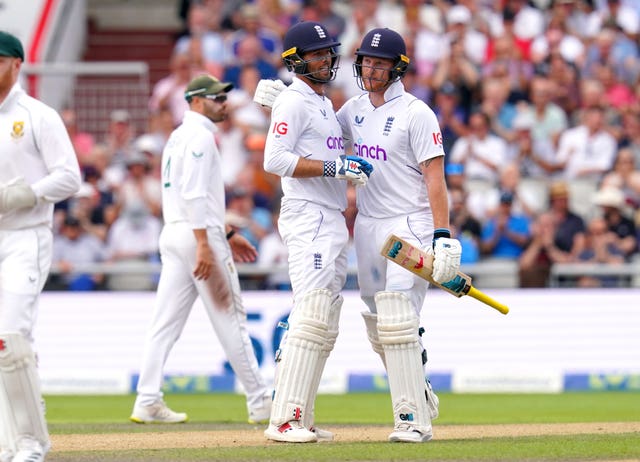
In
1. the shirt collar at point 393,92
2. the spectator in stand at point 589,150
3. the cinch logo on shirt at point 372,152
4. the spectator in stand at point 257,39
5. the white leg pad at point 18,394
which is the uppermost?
the spectator in stand at point 257,39

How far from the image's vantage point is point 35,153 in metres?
7.17

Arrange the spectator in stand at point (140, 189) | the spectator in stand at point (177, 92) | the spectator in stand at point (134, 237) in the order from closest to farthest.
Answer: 1. the spectator in stand at point (134, 237)
2. the spectator in stand at point (140, 189)
3. the spectator in stand at point (177, 92)

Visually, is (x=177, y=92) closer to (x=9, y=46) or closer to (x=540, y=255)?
(x=540, y=255)

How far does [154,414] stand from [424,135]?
11.0 ft

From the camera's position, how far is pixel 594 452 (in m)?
7.26

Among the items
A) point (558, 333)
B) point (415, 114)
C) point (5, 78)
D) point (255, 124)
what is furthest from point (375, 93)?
point (255, 124)

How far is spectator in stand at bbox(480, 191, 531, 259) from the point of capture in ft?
48.9

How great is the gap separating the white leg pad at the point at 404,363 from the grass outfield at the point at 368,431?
17cm

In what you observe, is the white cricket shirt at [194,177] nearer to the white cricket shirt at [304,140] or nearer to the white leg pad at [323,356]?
the white cricket shirt at [304,140]

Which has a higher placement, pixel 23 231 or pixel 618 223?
pixel 618 223

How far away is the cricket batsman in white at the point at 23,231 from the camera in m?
6.61

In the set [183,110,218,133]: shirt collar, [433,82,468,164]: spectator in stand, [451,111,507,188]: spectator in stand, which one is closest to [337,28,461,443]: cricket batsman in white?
[183,110,218,133]: shirt collar

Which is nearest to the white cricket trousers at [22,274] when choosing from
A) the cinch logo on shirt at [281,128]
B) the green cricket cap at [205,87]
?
the cinch logo on shirt at [281,128]

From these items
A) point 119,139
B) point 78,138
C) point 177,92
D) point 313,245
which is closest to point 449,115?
point 177,92
